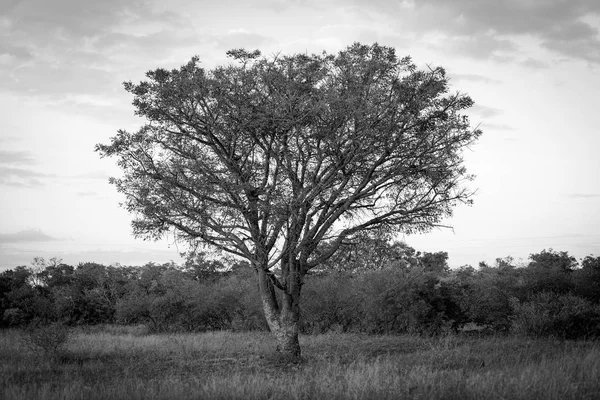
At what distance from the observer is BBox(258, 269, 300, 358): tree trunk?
1825 centimetres

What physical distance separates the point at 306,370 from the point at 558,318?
12.8 m

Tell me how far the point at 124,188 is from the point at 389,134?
943 cm

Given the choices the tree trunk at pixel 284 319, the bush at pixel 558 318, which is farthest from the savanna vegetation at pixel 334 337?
the tree trunk at pixel 284 319

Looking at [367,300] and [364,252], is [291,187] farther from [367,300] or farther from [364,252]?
[367,300]

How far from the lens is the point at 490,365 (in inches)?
570

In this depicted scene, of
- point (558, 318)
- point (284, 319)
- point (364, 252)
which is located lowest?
point (558, 318)

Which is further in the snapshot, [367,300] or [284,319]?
[367,300]

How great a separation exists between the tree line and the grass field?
2440 mm

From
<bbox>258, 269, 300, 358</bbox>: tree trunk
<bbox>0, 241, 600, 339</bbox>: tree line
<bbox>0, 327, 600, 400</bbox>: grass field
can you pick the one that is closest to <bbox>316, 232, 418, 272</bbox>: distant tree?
<bbox>0, 241, 600, 339</bbox>: tree line

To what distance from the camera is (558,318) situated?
21578mm

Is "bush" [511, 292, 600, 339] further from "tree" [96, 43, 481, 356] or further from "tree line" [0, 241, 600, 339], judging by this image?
"tree" [96, 43, 481, 356]

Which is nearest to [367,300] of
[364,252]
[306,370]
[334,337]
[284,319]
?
[334,337]

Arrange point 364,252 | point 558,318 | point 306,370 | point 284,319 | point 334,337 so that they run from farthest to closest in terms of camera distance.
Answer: point 334,337, point 558,318, point 364,252, point 284,319, point 306,370

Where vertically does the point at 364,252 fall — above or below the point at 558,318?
above
